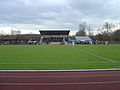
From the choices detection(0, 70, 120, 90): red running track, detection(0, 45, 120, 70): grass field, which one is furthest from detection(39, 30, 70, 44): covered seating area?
detection(0, 70, 120, 90): red running track

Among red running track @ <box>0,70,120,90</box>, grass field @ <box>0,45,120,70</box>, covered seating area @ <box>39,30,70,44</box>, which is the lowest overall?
red running track @ <box>0,70,120,90</box>

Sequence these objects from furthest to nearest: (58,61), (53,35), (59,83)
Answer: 1. (53,35)
2. (58,61)
3. (59,83)

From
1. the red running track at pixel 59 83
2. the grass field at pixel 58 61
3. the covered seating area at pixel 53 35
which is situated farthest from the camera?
the covered seating area at pixel 53 35

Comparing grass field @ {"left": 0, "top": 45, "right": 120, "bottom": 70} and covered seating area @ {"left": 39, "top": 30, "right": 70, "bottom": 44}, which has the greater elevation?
covered seating area @ {"left": 39, "top": 30, "right": 70, "bottom": 44}

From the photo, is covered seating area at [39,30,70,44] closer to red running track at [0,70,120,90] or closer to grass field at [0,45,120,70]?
grass field at [0,45,120,70]

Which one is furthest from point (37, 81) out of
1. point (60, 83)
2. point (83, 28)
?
point (83, 28)

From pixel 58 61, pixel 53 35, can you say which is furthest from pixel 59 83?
pixel 53 35

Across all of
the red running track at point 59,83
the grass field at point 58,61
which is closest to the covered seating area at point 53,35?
the grass field at point 58,61

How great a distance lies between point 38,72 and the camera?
9.52m

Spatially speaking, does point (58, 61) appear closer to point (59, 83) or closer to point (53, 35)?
point (59, 83)

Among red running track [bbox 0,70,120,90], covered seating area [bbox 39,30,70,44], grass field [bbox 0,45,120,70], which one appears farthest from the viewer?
covered seating area [bbox 39,30,70,44]

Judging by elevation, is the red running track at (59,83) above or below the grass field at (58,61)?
Result: below

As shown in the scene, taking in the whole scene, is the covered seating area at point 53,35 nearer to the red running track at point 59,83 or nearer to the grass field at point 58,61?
the grass field at point 58,61

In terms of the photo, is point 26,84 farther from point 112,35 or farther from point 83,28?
point 83,28
